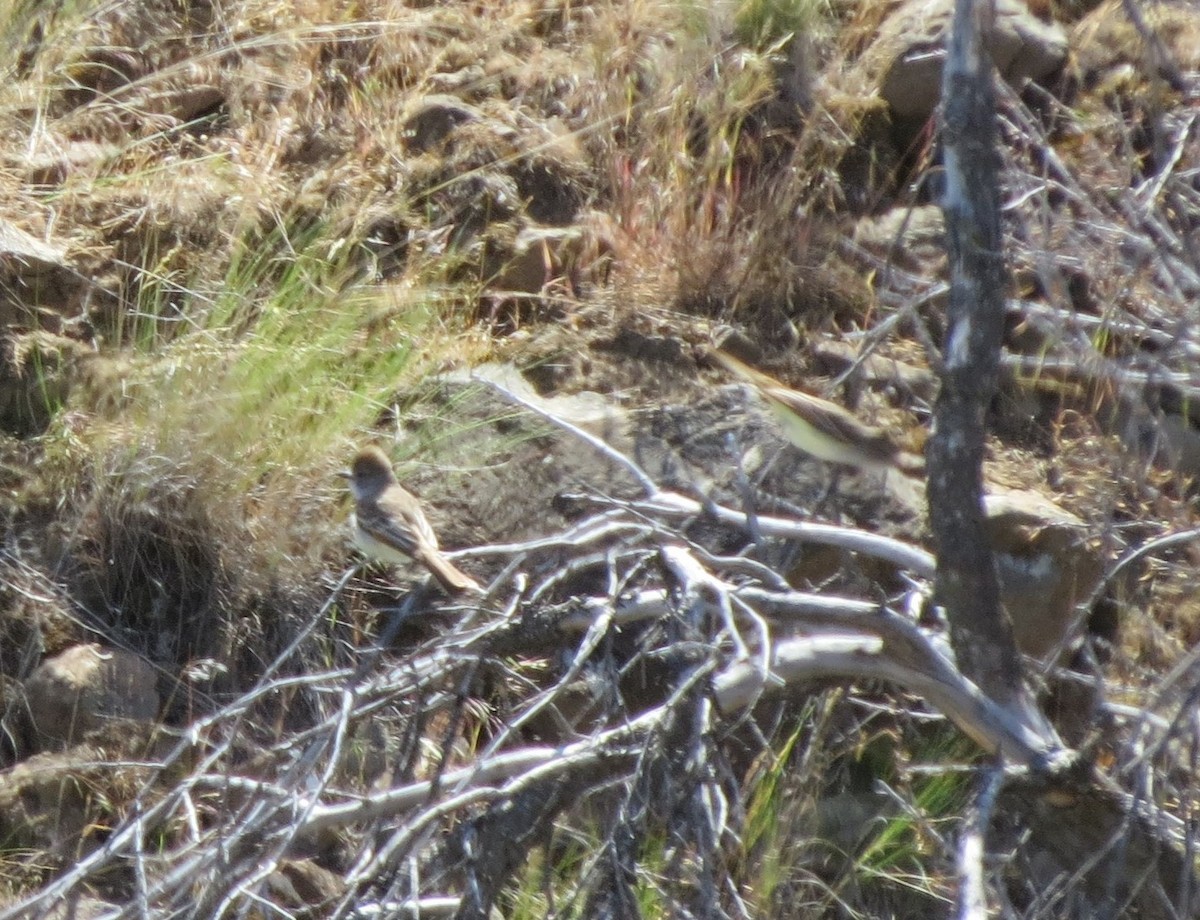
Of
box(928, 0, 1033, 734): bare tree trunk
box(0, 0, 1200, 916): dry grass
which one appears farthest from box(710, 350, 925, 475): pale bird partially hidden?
box(928, 0, 1033, 734): bare tree trunk

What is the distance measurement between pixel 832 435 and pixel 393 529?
157 centimetres

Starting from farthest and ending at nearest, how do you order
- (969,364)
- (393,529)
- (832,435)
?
(832,435) < (393,529) < (969,364)

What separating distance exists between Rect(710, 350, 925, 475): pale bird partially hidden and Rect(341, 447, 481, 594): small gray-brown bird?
129cm

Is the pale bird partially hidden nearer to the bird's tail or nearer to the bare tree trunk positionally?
the bird's tail

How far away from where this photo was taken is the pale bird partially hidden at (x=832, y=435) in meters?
5.82

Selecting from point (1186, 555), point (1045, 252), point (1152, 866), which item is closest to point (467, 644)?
point (1152, 866)

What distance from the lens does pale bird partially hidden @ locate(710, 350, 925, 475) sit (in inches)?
229

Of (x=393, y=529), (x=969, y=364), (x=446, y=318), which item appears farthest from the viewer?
(x=446, y=318)

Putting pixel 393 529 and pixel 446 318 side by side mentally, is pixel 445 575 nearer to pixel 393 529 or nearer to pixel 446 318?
pixel 393 529

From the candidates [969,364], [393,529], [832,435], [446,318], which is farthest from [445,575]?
[969,364]

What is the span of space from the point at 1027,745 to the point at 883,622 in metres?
0.40

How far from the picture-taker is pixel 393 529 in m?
5.44

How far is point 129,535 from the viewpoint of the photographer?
616 cm

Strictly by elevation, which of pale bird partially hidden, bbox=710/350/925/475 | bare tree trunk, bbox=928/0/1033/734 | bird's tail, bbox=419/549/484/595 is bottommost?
bird's tail, bbox=419/549/484/595
